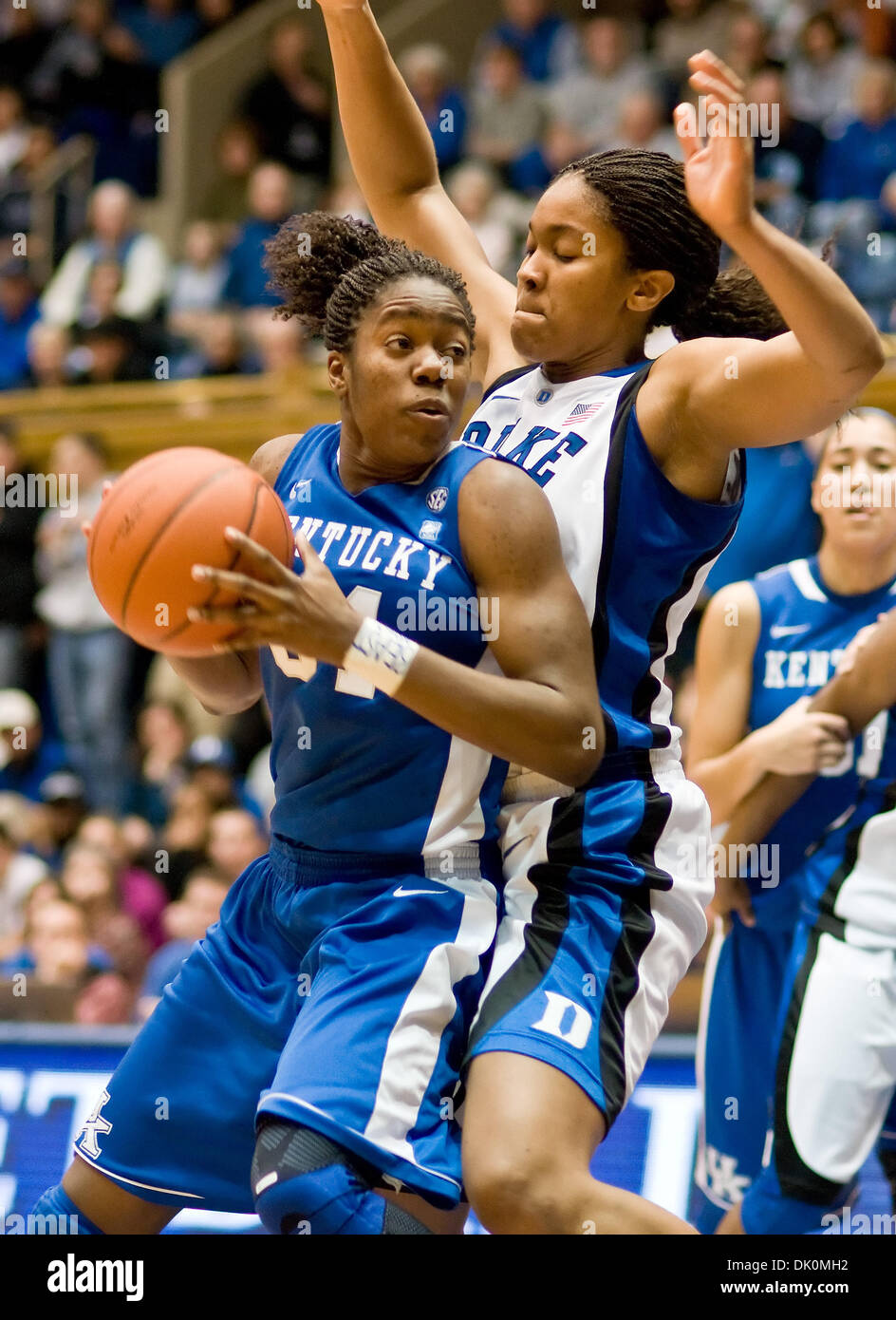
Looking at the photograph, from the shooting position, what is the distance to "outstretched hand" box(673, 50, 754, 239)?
2.80 meters

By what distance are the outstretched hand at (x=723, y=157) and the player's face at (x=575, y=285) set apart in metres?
0.48

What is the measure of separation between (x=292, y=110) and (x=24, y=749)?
4.86 meters

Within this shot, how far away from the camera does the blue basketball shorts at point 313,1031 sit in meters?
2.77

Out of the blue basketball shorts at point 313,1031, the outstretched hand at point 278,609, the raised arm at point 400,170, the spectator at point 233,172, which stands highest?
the spectator at point 233,172

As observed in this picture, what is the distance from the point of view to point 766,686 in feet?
16.3

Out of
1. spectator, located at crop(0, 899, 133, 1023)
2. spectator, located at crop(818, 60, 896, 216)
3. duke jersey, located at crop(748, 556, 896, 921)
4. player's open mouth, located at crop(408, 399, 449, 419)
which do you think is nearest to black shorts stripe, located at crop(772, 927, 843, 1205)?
duke jersey, located at crop(748, 556, 896, 921)

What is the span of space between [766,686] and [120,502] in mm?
2581

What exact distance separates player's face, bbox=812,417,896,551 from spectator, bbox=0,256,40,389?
7.63m

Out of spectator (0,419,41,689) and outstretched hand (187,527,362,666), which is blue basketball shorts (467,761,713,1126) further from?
spectator (0,419,41,689)

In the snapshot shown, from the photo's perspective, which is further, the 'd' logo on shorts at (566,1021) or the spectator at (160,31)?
the spectator at (160,31)

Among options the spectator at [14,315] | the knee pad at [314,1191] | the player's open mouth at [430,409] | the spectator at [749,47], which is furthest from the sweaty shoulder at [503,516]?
the spectator at [14,315]

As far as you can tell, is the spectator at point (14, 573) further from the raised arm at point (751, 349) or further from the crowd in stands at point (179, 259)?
the raised arm at point (751, 349)
